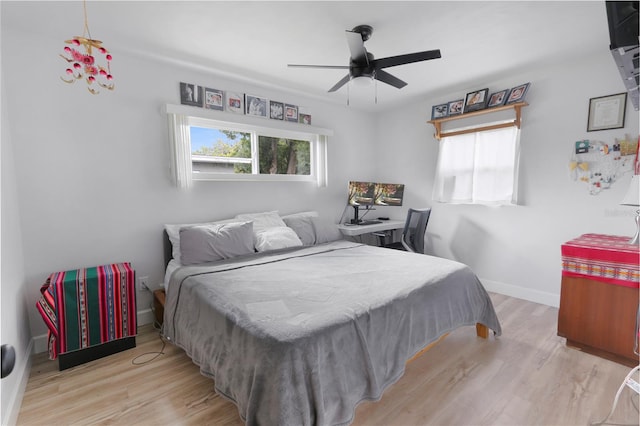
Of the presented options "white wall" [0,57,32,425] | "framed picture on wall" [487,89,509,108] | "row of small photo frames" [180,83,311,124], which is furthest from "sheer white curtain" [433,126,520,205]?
"white wall" [0,57,32,425]

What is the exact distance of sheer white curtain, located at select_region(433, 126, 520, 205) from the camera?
10.3 feet

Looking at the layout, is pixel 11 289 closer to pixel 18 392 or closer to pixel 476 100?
pixel 18 392

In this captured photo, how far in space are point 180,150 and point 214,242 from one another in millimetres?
967

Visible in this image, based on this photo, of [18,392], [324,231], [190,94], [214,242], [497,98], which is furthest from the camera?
[324,231]

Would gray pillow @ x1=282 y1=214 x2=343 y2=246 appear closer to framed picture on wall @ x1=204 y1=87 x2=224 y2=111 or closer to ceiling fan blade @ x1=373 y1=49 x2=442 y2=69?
framed picture on wall @ x1=204 y1=87 x2=224 y2=111

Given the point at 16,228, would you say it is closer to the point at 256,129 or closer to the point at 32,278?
the point at 32,278

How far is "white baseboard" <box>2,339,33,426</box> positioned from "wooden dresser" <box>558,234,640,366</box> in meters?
3.48

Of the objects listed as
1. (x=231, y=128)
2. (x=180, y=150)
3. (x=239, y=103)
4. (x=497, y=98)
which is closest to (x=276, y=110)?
(x=239, y=103)

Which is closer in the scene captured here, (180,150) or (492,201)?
(180,150)

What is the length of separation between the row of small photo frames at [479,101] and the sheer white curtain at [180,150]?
9.66ft

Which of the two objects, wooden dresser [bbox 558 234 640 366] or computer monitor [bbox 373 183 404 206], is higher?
computer monitor [bbox 373 183 404 206]

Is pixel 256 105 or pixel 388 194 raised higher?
pixel 256 105

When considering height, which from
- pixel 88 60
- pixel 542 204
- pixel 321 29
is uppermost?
pixel 321 29

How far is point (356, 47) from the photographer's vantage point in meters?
1.95
